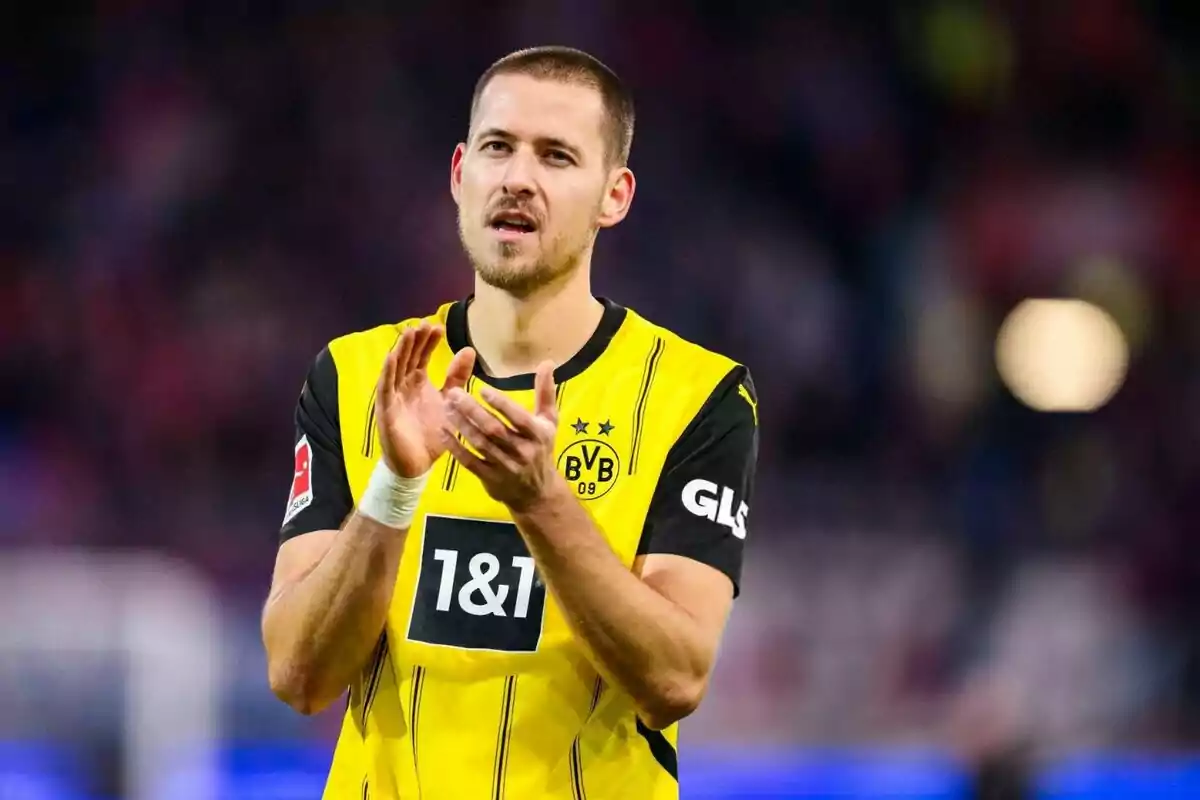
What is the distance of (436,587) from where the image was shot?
284 cm

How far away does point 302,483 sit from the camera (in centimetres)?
298

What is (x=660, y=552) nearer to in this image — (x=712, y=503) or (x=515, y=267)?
(x=712, y=503)

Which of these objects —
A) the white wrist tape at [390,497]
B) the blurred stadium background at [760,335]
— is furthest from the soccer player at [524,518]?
the blurred stadium background at [760,335]

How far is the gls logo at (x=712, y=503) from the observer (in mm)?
2887

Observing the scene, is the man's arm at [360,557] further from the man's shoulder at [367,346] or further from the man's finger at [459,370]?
the man's shoulder at [367,346]

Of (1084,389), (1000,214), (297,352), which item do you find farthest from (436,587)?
(1000,214)

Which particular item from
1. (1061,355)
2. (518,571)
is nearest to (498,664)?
(518,571)

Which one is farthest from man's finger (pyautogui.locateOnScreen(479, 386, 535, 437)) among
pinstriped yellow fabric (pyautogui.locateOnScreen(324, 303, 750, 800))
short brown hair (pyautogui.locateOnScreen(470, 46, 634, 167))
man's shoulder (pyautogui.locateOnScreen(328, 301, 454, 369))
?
short brown hair (pyautogui.locateOnScreen(470, 46, 634, 167))

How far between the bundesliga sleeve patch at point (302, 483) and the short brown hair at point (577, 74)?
655 mm

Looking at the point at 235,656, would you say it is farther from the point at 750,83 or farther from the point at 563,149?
the point at 750,83

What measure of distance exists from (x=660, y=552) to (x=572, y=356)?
408 millimetres

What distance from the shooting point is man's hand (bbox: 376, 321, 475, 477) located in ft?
8.43

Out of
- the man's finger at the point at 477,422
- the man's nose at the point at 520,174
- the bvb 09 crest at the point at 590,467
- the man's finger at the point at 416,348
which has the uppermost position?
the man's nose at the point at 520,174

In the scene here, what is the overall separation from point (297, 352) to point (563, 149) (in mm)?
6023
